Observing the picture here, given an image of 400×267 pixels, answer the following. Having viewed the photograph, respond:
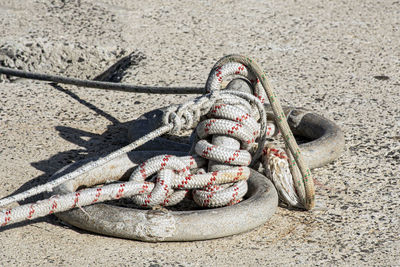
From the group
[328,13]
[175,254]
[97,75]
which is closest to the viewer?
[175,254]

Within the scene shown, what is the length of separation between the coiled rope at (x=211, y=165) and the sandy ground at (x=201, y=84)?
0.47 ft

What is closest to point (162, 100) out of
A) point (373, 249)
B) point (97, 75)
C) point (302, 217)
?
point (97, 75)

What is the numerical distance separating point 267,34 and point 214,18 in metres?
0.42

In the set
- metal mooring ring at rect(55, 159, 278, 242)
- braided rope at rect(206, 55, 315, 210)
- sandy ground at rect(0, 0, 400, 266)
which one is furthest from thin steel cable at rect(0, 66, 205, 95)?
metal mooring ring at rect(55, 159, 278, 242)

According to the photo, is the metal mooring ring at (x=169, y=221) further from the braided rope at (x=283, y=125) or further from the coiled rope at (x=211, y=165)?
the braided rope at (x=283, y=125)

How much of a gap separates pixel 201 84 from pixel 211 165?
1.24 meters

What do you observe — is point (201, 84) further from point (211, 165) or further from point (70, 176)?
point (70, 176)

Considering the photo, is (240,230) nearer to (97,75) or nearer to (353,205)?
(353,205)

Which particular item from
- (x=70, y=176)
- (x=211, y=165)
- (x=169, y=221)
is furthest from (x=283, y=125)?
(x=70, y=176)

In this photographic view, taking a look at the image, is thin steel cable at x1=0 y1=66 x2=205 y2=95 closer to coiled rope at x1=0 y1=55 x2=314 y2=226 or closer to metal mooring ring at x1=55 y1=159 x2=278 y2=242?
coiled rope at x1=0 y1=55 x2=314 y2=226

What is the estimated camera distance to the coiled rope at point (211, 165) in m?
2.16

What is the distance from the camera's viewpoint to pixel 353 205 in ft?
7.72

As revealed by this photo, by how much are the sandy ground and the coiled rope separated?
145mm

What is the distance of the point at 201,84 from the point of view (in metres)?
3.45
